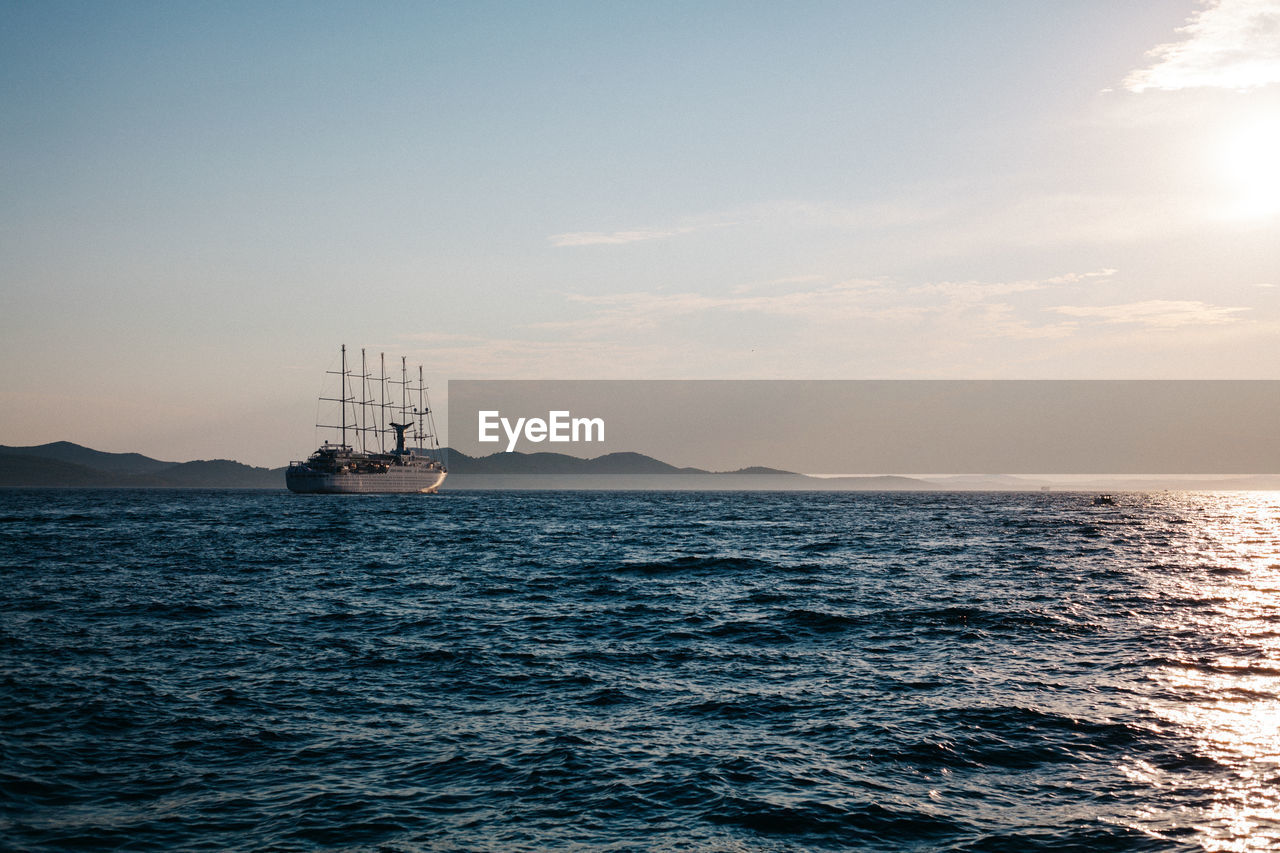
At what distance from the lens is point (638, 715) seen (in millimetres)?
17047

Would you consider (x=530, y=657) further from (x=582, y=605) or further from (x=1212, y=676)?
(x=1212, y=676)

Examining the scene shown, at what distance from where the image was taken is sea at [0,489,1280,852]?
38.5 ft

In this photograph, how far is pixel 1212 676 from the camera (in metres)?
20.0

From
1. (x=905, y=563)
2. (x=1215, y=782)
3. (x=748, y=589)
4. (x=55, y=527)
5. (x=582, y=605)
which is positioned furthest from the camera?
(x=55, y=527)

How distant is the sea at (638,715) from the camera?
1175 cm

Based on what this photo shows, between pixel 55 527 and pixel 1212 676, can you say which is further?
pixel 55 527

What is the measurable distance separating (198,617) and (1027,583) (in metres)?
34.2

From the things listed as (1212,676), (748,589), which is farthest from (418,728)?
(748,589)

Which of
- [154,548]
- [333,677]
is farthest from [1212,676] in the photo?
[154,548]

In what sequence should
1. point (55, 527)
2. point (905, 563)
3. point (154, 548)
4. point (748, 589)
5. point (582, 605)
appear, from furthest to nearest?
point (55, 527) < point (154, 548) < point (905, 563) < point (748, 589) < point (582, 605)

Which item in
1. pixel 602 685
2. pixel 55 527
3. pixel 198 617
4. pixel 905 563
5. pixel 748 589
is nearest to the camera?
pixel 602 685

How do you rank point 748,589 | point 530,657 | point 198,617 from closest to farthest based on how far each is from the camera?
point 530,657 < point 198,617 < point 748,589

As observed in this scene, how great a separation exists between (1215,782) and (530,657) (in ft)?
49.8

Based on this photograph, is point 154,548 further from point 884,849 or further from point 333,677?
point 884,849
